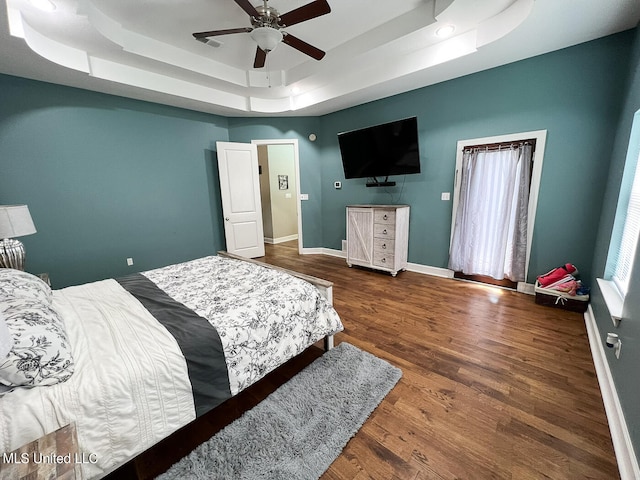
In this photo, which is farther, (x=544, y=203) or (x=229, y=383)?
(x=544, y=203)

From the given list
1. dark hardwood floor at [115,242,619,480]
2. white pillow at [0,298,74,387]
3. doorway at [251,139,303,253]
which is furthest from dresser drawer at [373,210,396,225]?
white pillow at [0,298,74,387]

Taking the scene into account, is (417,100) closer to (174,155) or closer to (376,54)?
(376,54)

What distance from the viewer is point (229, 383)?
4.38 feet

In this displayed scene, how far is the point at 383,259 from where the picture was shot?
151 inches

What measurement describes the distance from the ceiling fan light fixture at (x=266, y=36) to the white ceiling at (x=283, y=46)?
1.76 feet

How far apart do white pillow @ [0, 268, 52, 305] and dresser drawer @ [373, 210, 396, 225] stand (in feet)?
11.2

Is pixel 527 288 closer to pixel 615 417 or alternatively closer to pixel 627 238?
pixel 627 238

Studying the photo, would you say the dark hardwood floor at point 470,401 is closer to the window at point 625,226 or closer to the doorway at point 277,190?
the window at point 625,226

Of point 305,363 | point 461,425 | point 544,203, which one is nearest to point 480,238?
point 544,203

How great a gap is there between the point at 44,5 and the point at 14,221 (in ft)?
5.72

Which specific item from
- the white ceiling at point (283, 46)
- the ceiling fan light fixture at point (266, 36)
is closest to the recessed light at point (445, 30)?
the white ceiling at point (283, 46)

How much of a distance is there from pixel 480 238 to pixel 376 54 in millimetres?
Result: 2578

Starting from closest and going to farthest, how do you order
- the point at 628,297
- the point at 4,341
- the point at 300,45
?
the point at 4,341 → the point at 628,297 → the point at 300,45
